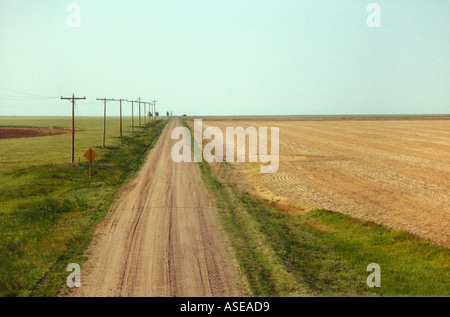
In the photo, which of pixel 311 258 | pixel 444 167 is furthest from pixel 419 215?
pixel 444 167

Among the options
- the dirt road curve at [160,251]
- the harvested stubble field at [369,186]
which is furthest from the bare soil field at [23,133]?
the dirt road curve at [160,251]

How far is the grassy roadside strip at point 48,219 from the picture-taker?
37.9 ft

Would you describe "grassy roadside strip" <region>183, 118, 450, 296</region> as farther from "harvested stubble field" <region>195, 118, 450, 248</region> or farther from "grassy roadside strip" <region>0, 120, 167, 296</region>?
"grassy roadside strip" <region>0, 120, 167, 296</region>

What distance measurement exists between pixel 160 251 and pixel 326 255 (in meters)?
5.38

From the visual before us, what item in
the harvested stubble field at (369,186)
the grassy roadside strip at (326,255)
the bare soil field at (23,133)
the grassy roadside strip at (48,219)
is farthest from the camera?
the bare soil field at (23,133)

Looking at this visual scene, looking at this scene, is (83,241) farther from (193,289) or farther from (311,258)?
(311,258)

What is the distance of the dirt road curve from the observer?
1070cm

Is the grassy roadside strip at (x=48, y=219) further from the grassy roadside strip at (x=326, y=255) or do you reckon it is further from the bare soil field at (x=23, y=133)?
the bare soil field at (x=23, y=133)

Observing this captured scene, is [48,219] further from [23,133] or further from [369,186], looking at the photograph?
[23,133]

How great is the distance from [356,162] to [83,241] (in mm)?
29658

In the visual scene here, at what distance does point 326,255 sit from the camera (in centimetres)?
1371

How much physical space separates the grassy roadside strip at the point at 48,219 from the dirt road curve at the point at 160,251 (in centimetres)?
74

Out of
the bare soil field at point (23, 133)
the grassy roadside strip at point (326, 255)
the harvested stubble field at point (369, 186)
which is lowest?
the grassy roadside strip at point (326, 255)

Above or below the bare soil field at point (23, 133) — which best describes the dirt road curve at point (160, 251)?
below
